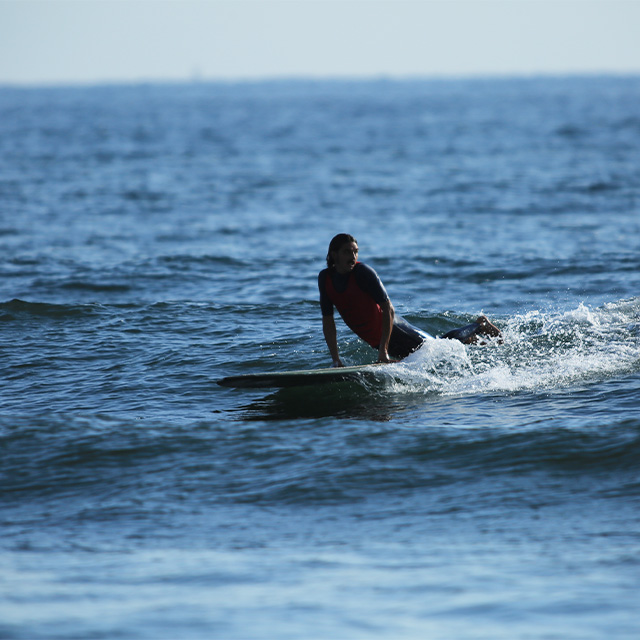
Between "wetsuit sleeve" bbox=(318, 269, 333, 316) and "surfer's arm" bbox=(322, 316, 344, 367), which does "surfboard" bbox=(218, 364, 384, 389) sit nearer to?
"surfer's arm" bbox=(322, 316, 344, 367)

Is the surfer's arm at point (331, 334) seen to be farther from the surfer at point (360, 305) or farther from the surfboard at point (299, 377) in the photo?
the surfboard at point (299, 377)

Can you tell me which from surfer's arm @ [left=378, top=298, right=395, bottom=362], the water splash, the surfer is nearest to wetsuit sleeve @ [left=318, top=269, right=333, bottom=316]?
the surfer

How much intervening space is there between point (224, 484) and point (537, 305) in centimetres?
850

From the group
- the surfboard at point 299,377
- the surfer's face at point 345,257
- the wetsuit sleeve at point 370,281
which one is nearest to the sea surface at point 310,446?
the surfboard at point 299,377

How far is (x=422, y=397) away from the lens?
33.0 ft

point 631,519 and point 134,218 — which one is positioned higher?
point 134,218

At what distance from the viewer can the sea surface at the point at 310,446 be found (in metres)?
5.77

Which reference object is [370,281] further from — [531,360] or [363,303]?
[531,360]

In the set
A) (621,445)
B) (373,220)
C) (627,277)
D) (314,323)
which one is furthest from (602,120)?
(621,445)

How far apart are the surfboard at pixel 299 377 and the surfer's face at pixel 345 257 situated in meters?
1.16

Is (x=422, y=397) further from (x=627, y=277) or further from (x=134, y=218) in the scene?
(x=134, y=218)

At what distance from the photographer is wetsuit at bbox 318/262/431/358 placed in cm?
959

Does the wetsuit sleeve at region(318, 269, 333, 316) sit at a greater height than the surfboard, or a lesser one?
greater

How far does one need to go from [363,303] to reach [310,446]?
6.36ft
